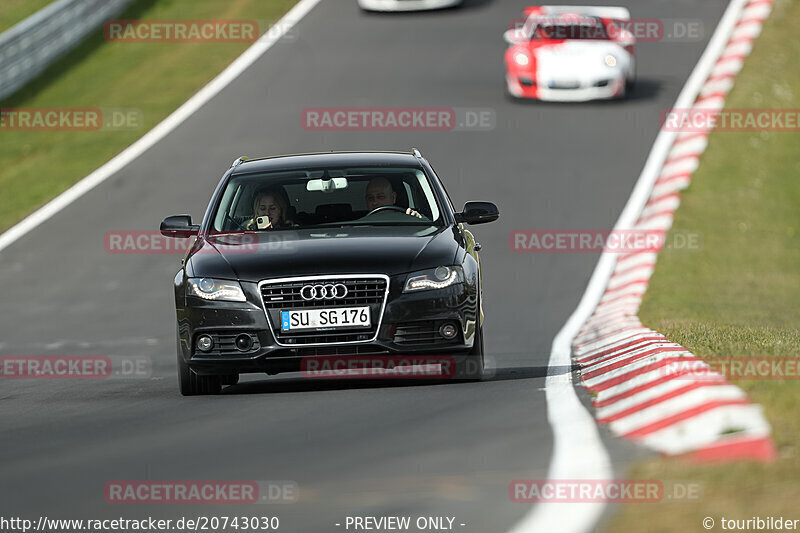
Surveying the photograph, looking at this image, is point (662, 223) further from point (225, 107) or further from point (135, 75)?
point (135, 75)

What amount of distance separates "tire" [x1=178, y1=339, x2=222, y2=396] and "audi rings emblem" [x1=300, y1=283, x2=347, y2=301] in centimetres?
99

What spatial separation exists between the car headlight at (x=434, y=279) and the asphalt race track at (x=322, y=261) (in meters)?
0.62

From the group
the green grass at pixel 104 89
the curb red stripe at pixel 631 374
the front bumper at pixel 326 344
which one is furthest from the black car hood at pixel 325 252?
the green grass at pixel 104 89

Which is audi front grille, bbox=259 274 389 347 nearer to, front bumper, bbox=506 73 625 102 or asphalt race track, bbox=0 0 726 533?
asphalt race track, bbox=0 0 726 533

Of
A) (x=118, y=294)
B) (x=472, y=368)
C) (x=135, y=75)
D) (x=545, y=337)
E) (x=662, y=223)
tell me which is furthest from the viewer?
(x=135, y=75)

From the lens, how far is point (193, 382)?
9586mm

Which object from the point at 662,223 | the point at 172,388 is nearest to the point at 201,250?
the point at 172,388

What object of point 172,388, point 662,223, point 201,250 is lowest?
point 662,223

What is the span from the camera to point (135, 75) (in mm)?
26031

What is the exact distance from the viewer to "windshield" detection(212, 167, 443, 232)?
10.2 metres

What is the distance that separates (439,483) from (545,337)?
7.32 metres

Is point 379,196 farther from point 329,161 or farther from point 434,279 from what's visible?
point 434,279

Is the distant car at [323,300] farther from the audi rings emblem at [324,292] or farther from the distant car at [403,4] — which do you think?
the distant car at [403,4]

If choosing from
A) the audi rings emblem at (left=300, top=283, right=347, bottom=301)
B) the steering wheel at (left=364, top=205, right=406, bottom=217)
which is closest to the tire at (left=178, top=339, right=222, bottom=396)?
the audi rings emblem at (left=300, top=283, right=347, bottom=301)
